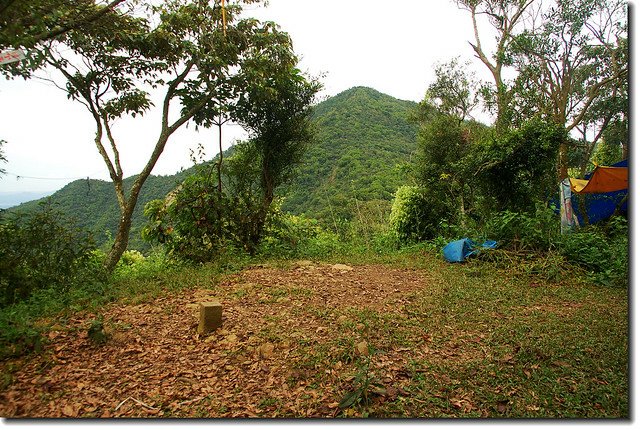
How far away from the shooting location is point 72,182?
3.46 m

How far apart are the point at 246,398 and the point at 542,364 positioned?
152 cm

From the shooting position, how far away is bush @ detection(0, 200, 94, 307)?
112 inches

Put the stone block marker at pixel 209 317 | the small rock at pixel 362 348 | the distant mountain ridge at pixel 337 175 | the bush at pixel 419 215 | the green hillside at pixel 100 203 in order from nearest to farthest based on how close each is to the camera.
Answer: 1. the small rock at pixel 362 348
2. the stone block marker at pixel 209 317
3. the green hillside at pixel 100 203
4. the distant mountain ridge at pixel 337 175
5. the bush at pixel 419 215

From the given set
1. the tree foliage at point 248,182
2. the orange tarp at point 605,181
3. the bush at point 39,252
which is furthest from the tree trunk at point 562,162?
the bush at point 39,252

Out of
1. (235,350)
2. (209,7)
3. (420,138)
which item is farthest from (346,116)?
(235,350)

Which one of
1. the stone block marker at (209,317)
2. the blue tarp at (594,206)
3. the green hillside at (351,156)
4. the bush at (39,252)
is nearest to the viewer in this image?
the stone block marker at (209,317)

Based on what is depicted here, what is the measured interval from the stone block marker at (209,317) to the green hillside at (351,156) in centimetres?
327

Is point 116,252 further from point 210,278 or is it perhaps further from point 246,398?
point 246,398

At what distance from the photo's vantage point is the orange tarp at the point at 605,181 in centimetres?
452

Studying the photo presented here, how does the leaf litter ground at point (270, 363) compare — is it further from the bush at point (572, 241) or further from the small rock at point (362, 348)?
the bush at point (572, 241)

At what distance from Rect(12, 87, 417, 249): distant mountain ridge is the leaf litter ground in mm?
1746

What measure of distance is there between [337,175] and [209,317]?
5421 millimetres

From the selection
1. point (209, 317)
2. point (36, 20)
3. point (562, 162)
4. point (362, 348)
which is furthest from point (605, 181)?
point (36, 20)

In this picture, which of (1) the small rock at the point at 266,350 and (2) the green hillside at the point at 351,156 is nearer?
(1) the small rock at the point at 266,350
